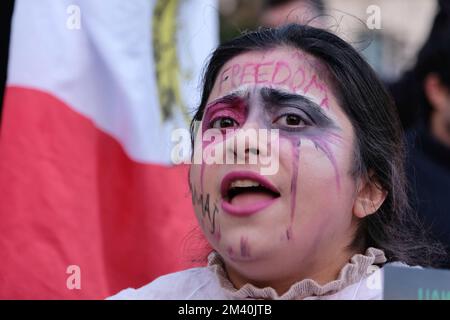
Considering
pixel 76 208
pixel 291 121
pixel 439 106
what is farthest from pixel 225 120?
pixel 439 106

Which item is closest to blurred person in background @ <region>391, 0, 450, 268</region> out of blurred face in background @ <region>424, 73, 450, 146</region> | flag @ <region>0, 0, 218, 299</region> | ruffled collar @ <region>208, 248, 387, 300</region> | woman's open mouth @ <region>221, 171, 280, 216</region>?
blurred face in background @ <region>424, 73, 450, 146</region>

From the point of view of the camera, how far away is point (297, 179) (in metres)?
1.53

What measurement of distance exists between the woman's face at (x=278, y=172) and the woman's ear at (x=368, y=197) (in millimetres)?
27

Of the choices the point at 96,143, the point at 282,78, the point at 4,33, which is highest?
the point at 4,33

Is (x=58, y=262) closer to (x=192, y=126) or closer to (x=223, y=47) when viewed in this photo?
(x=192, y=126)

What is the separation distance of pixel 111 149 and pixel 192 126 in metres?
0.65

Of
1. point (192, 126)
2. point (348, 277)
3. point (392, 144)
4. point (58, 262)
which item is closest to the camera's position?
point (348, 277)

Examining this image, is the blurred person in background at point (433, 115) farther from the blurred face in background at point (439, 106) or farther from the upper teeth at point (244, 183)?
the upper teeth at point (244, 183)

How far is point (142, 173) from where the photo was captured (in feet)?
8.22

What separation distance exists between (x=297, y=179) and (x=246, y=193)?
9 centimetres

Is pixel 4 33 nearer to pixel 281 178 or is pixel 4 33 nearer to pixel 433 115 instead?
pixel 281 178

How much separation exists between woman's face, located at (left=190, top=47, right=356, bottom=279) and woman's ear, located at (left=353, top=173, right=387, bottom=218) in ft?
0.09

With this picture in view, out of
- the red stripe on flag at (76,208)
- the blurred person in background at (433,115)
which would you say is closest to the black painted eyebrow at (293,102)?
the red stripe on flag at (76,208)
